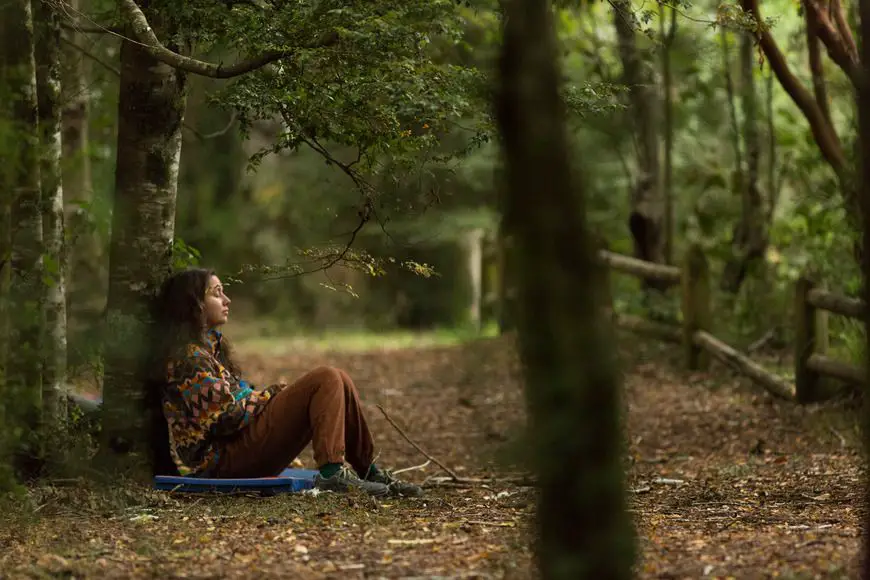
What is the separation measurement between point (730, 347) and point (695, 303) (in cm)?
65

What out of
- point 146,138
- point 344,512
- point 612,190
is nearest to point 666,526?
point 344,512

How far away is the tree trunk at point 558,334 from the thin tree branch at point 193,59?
2.33 m

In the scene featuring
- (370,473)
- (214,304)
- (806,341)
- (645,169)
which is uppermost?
(645,169)

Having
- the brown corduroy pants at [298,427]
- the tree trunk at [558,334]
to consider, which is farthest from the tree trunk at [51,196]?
the tree trunk at [558,334]

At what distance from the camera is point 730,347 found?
10.2m

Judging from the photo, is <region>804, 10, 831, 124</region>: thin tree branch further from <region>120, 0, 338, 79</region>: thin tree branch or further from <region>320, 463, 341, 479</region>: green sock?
<region>320, 463, 341, 479</region>: green sock

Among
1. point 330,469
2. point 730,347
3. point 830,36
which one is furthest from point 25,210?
point 730,347

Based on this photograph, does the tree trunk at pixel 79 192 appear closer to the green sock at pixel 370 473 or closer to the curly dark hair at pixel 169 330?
the curly dark hair at pixel 169 330

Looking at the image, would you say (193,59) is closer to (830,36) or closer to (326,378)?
(326,378)

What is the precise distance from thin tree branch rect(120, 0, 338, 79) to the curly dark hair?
3.57 ft

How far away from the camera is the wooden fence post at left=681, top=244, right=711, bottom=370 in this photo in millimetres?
10602

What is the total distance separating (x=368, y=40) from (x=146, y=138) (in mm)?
1274

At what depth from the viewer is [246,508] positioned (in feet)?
16.9

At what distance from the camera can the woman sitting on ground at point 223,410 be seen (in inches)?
218
